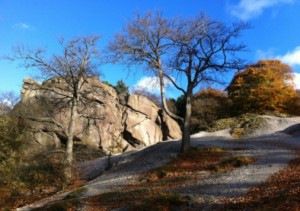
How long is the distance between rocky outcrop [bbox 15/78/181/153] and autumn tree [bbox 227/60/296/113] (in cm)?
969

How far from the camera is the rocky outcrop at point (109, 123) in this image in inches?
1273

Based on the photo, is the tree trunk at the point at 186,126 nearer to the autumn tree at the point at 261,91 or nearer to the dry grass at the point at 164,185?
the dry grass at the point at 164,185

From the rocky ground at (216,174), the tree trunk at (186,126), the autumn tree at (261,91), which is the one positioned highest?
the autumn tree at (261,91)

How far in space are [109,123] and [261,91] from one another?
55.1 ft

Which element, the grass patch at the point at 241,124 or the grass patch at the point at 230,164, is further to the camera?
the grass patch at the point at 241,124

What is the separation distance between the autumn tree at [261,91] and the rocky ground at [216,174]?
4.82m

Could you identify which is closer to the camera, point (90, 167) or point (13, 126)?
point (13, 126)

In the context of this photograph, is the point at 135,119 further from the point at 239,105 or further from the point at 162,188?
the point at 162,188

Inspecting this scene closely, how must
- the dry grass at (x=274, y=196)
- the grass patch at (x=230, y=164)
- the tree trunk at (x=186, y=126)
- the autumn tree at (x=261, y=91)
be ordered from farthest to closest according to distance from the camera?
the autumn tree at (x=261, y=91) < the tree trunk at (x=186, y=126) < the grass patch at (x=230, y=164) < the dry grass at (x=274, y=196)

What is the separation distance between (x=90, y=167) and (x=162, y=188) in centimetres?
1407

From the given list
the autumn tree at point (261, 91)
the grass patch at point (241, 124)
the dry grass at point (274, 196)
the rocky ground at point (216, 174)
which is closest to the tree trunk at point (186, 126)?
the rocky ground at point (216, 174)

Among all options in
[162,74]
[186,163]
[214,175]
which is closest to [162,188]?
[214,175]

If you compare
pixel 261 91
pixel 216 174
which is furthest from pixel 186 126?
pixel 261 91

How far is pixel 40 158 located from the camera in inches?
776
